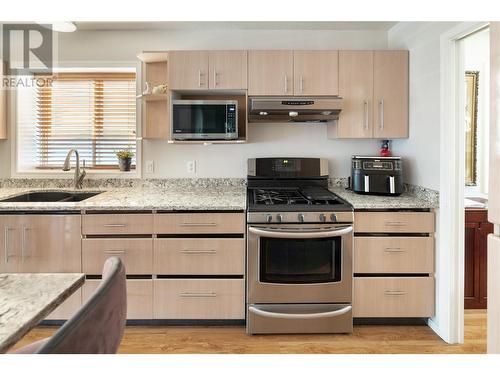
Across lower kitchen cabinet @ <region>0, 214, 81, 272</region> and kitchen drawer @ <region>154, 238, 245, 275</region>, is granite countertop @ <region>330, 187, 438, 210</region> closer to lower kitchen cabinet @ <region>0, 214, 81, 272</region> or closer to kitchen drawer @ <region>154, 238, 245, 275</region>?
kitchen drawer @ <region>154, 238, 245, 275</region>

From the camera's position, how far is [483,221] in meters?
2.56

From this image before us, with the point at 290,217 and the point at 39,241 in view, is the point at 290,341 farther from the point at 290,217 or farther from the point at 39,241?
the point at 39,241

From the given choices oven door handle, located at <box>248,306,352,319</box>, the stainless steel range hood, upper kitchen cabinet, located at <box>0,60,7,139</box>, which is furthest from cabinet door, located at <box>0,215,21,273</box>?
the stainless steel range hood

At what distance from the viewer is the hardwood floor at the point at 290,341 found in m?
2.10

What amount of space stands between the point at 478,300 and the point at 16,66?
398cm

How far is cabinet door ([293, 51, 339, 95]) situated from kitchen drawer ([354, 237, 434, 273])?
1120 mm

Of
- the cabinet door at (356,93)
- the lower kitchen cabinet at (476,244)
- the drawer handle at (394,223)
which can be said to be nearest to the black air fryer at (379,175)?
the cabinet door at (356,93)

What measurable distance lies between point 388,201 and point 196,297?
138 centimetres

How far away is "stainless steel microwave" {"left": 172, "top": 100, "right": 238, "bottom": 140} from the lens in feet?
8.46

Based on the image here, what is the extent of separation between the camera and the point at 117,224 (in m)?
2.26

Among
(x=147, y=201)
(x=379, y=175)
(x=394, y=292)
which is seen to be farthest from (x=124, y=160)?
(x=394, y=292)

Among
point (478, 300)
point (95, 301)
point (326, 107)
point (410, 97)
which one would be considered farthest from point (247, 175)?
point (95, 301)

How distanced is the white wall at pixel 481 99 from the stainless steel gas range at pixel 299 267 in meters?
1.63
